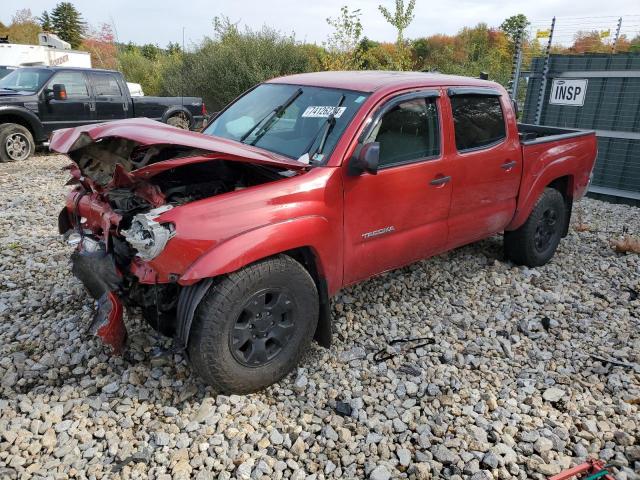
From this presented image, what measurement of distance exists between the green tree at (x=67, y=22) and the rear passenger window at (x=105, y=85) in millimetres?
33244

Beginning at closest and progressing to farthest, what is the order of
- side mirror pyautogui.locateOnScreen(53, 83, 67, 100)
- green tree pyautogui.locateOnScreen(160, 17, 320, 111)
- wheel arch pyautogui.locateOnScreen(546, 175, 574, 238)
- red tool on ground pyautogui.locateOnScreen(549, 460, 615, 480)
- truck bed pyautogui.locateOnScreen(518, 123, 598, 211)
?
1. red tool on ground pyautogui.locateOnScreen(549, 460, 615, 480)
2. truck bed pyautogui.locateOnScreen(518, 123, 598, 211)
3. wheel arch pyautogui.locateOnScreen(546, 175, 574, 238)
4. side mirror pyautogui.locateOnScreen(53, 83, 67, 100)
5. green tree pyautogui.locateOnScreen(160, 17, 320, 111)

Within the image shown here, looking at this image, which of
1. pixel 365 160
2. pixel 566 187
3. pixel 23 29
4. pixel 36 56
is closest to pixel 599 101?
pixel 566 187

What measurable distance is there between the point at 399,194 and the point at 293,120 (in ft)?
3.05

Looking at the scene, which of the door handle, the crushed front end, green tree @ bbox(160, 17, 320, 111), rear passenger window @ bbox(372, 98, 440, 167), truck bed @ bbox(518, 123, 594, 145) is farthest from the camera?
green tree @ bbox(160, 17, 320, 111)

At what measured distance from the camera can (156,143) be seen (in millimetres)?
2578

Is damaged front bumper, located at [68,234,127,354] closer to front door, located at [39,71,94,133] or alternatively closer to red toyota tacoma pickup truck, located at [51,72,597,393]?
red toyota tacoma pickup truck, located at [51,72,597,393]

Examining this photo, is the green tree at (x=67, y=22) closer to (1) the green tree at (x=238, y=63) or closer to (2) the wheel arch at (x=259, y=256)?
(1) the green tree at (x=238, y=63)

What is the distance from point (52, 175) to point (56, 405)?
6859 millimetres

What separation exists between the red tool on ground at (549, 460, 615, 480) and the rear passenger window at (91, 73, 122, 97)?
10.9 metres

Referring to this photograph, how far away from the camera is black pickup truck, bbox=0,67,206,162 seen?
938cm

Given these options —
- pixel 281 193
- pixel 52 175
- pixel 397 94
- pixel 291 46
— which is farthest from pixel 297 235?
pixel 291 46

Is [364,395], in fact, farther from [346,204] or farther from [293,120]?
[293,120]

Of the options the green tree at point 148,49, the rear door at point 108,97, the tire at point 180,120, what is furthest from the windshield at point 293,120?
the green tree at point 148,49

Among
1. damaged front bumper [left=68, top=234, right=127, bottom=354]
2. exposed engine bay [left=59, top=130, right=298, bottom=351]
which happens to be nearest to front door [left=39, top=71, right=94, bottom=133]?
exposed engine bay [left=59, top=130, right=298, bottom=351]
